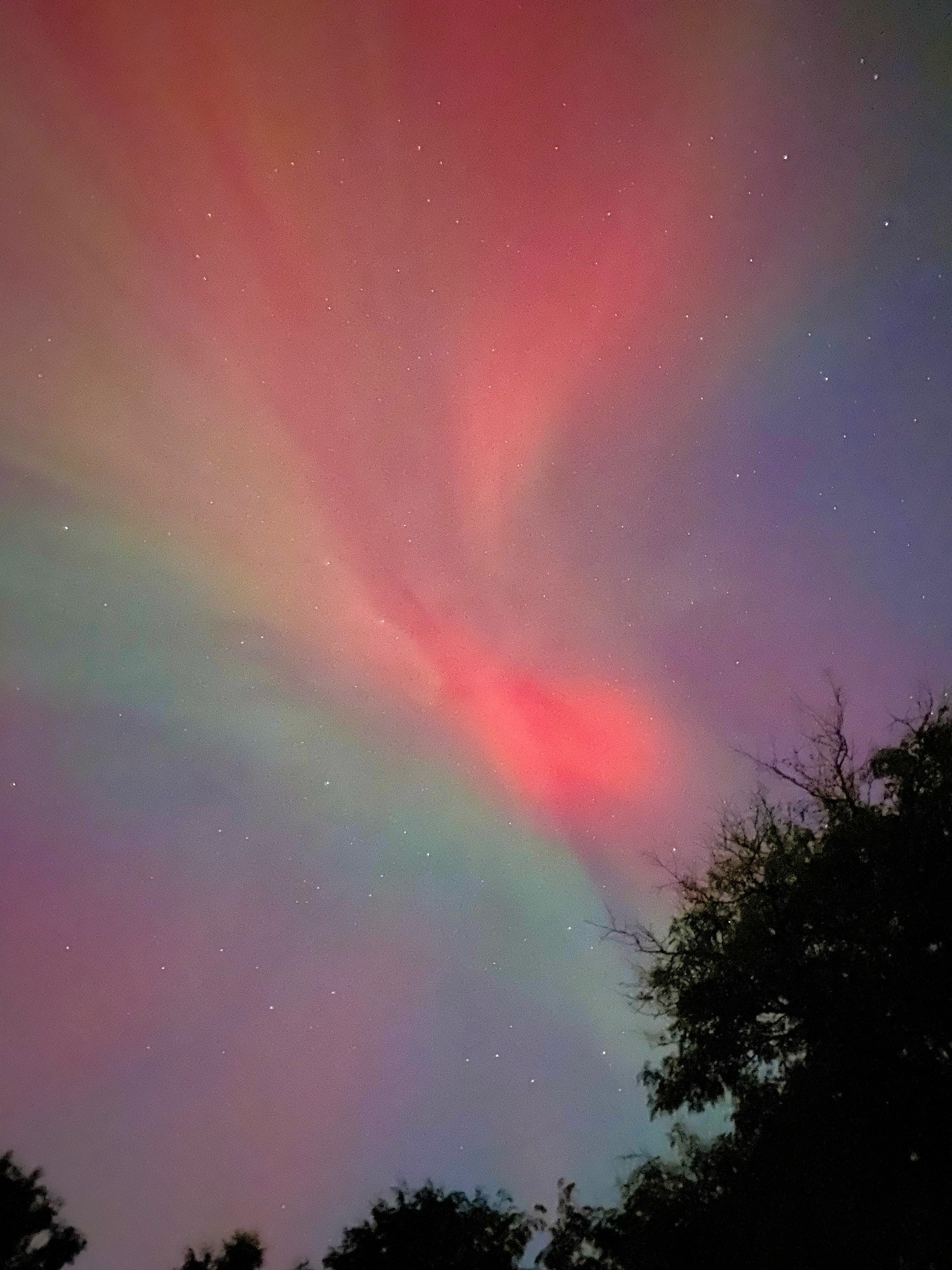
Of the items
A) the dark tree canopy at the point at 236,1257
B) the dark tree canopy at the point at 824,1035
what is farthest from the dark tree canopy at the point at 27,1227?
the dark tree canopy at the point at 824,1035

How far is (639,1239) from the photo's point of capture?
16.0m

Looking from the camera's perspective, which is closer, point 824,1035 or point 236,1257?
point 824,1035

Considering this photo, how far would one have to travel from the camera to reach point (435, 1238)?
2589 centimetres

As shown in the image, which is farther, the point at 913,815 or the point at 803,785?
the point at 803,785

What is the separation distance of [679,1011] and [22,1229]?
27612 millimetres

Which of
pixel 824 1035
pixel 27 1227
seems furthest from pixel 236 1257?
pixel 824 1035

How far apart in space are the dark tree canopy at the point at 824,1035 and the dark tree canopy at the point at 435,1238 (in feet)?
41.1

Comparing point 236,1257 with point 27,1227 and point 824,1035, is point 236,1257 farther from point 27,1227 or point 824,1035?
point 824,1035

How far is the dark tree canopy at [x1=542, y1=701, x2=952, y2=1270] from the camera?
1186 centimetres

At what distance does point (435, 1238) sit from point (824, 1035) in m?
21.4

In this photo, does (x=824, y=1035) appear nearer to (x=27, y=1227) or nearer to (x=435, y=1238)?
(x=435, y=1238)

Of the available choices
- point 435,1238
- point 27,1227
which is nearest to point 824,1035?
point 435,1238

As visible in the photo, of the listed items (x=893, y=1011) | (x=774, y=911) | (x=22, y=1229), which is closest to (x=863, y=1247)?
(x=893, y=1011)

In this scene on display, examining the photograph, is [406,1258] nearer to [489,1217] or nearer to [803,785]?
[489,1217]
